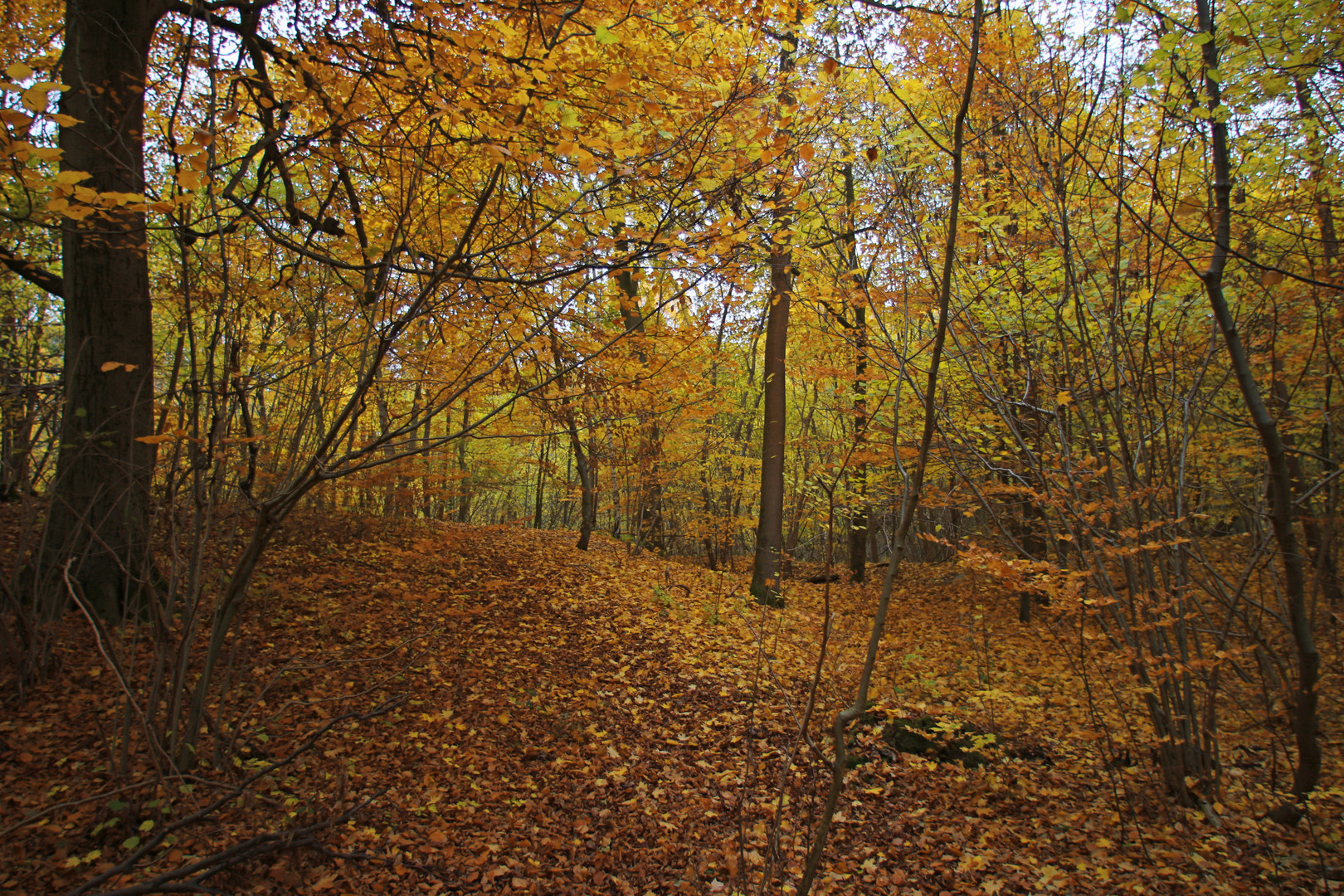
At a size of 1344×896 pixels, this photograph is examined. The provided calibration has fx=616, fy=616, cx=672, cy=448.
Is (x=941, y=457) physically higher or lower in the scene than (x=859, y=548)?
higher

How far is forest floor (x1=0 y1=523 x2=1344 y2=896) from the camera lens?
9.57 ft

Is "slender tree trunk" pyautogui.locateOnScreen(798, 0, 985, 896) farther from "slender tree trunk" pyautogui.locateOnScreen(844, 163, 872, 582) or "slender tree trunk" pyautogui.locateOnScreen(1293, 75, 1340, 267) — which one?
"slender tree trunk" pyautogui.locateOnScreen(844, 163, 872, 582)

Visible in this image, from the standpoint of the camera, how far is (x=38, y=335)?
4.79m

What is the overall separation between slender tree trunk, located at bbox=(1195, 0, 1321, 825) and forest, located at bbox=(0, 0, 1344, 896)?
26mm

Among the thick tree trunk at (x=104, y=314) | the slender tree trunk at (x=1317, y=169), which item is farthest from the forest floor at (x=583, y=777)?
the slender tree trunk at (x=1317, y=169)

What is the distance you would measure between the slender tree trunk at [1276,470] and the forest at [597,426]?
26mm

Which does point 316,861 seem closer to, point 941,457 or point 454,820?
point 454,820

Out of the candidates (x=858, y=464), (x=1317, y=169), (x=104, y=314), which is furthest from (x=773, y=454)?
(x=104, y=314)

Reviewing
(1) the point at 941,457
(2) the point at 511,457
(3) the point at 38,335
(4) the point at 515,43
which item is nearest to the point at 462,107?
(4) the point at 515,43

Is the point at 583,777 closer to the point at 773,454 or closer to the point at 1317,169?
the point at 773,454

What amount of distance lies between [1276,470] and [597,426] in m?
3.75

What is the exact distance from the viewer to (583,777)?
396 cm

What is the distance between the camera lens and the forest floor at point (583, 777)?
9.57 feet

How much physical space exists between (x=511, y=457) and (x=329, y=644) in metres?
15.6
